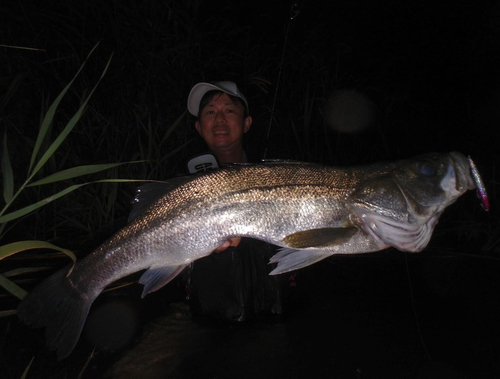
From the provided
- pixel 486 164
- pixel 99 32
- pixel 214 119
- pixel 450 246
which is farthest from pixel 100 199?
pixel 486 164

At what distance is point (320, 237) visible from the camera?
1.85m

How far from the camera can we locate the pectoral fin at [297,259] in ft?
6.06

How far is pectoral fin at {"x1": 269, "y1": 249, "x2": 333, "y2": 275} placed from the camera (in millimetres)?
1847

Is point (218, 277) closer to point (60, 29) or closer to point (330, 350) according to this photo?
point (330, 350)

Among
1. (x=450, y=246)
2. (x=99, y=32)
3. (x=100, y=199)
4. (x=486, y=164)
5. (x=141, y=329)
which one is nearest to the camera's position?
(x=141, y=329)

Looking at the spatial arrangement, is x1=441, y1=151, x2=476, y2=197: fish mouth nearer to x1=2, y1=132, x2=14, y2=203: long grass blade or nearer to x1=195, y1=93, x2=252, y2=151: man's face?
x1=195, y1=93, x2=252, y2=151: man's face

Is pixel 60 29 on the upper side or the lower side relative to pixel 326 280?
upper

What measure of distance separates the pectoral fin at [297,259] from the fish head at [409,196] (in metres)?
0.29

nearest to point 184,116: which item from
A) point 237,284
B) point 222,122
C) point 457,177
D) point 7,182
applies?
point 222,122

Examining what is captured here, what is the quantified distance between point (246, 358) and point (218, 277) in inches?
23.9

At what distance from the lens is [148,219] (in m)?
1.90

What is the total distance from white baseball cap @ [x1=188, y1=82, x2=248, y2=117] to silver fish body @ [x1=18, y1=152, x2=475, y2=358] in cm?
126

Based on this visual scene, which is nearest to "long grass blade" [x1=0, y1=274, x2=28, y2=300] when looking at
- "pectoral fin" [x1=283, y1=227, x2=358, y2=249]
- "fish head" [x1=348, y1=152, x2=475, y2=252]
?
"pectoral fin" [x1=283, y1=227, x2=358, y2=249]

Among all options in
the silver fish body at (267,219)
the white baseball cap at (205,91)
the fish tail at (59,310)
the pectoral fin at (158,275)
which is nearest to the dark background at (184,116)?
the white baseball cap at (205,91)
